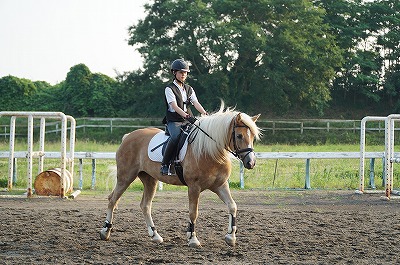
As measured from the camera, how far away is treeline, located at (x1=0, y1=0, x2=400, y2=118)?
37.5m

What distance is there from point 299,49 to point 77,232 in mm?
30303

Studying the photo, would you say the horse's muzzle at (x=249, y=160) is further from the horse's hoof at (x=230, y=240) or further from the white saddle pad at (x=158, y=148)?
the white saddle pad at (x=158, y=148)

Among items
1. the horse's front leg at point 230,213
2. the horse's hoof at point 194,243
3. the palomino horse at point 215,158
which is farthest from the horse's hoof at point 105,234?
the horse's front leg at point 230,213

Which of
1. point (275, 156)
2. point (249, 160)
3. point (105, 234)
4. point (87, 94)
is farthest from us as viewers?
point (87, 94)

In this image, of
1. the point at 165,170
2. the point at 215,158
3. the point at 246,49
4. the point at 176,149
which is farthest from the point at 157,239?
the point at 246,49

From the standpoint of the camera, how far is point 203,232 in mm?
9234

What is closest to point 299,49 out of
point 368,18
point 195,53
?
point 195,53

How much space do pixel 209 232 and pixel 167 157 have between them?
56.0 inches

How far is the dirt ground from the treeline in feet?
80.3

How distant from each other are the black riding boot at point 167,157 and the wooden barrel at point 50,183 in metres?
5.95

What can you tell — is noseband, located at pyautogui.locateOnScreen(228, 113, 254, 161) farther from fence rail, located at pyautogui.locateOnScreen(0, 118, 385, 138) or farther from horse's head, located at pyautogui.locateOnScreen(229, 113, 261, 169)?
fence rail, located at pyautogui.locateOnScreen(0, 118, 385, 138)

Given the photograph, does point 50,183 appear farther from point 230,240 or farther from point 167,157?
point 230,240

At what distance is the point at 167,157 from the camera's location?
339 inches

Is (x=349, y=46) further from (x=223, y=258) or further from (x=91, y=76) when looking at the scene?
(x=223, y=258)
